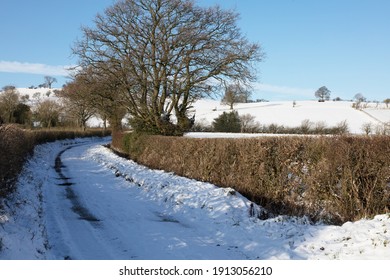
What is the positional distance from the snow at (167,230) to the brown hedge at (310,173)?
84cm

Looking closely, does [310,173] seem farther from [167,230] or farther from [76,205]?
[76,205]

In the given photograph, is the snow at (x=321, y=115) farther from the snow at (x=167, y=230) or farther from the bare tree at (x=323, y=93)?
the snow at (x=167, y=230)

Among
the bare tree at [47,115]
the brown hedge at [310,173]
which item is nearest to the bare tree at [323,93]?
the bare tree at [47,115]

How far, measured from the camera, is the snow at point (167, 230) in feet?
21.2

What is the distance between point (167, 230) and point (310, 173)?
12.7 ft

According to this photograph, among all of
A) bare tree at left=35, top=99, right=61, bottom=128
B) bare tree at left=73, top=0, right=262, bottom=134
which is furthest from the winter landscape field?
bare tree at left=35, top=99, right=61, bottom=128

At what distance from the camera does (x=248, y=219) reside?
29.0 feet

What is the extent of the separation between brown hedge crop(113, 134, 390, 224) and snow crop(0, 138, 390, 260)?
84 centimetres

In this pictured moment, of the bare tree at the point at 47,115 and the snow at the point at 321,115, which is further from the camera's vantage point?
the bare tree at the point at 47,115

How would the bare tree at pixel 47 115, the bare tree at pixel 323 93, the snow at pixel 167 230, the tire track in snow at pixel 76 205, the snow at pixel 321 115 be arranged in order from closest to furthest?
1. the snow at pixel 167 230
2. the tire track in snow at pixel 76 205
3. the snow at pixel 321 115
4. the bare tree at pixel 47 115
5. the bare tree at pixel 323 93

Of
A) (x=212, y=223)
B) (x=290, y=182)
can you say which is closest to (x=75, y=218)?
(x=212, y=223)

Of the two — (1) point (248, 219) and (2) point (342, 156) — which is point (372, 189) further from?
(1) point (248, 219)

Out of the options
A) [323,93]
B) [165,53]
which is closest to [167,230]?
[165,53]
